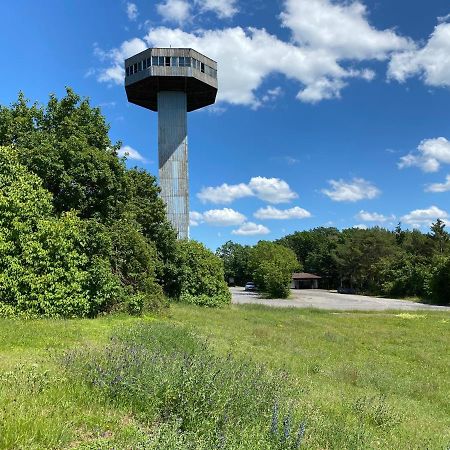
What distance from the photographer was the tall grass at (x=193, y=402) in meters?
3.95

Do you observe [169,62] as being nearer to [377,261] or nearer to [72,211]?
[72,211]

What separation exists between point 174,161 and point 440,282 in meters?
33.9

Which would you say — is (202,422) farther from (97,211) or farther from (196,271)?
(196,271)

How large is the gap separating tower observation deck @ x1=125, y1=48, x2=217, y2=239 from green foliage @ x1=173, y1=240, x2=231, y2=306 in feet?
29.5

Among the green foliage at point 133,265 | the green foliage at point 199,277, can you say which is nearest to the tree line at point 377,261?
the green foliage at point 199,277

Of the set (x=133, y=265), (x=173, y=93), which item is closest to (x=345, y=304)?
(x=173, y=93)

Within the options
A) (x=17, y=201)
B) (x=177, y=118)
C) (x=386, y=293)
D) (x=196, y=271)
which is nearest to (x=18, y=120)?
(x=17, y=201)

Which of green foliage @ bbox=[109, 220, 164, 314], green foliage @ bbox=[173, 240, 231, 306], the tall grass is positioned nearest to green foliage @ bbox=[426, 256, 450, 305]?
green foliage @ bbox=[173, 240, 231, 306]

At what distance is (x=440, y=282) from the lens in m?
49.9

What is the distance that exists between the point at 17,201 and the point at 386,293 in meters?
62.5

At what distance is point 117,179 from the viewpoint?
19.5m

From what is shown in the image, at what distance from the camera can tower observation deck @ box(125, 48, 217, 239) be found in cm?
4425

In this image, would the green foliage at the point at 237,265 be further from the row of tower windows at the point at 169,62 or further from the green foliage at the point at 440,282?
the row of tower windows at the point at 169,62

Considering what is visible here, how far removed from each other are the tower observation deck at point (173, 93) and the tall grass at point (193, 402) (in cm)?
3744
